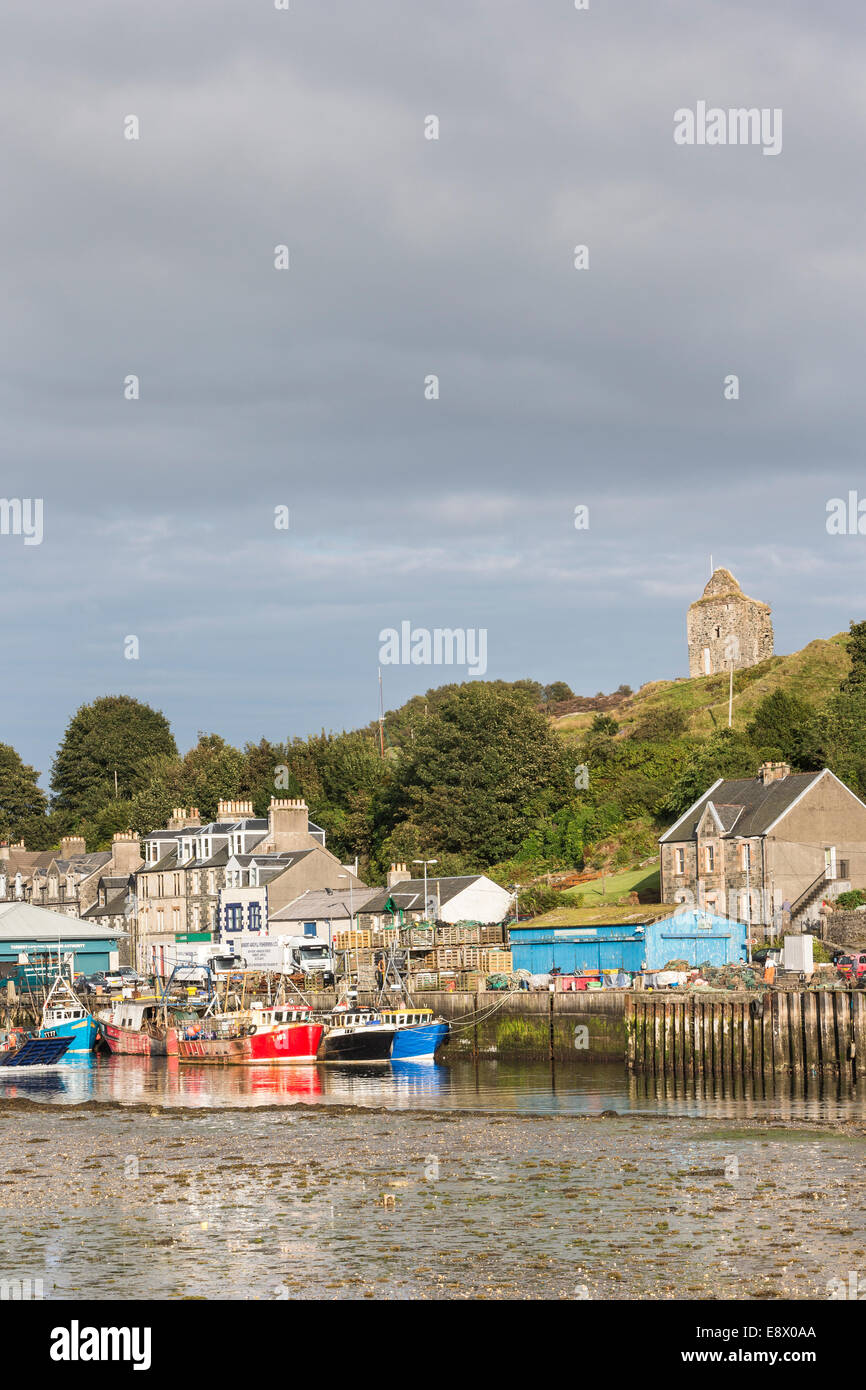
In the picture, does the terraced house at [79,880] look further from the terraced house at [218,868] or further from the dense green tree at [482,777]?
the dense green tree at [482,777]

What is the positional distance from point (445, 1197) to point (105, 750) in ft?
455

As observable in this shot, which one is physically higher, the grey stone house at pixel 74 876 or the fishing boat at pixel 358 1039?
the grey stone house at pixel 74 876

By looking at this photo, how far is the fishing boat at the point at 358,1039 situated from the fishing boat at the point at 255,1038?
0.86 meters

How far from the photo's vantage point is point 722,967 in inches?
2477

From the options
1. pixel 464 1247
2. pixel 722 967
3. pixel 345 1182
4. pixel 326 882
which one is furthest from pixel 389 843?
pixel 464 1247

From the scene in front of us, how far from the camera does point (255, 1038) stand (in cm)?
6594

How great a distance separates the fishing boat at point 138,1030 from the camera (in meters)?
73.4

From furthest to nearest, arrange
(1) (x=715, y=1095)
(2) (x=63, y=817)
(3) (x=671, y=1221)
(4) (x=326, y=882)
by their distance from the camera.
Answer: (2) (x=63, y=817) → (4) (x=326, y=882) → (1) (x=715, y=1095) → (3) (x=671, y=1221)

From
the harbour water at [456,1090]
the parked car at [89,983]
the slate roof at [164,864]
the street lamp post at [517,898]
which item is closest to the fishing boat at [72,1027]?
the harbour water at [456,1090]

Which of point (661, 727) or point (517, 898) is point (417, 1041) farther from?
point (661, 727)

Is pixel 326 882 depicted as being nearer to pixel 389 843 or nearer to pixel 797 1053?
pixel 389 843

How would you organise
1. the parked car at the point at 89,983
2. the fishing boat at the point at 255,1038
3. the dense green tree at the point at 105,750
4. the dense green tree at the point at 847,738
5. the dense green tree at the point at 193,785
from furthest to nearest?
the dense green tree at the point at 105,750 → the dense green tree at the point at 193,785 → the parked car at the point at 89,983 → the dense green tree at the point at 847,738 → the fishing boat at the point at 255,1038

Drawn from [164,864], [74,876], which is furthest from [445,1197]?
A: [74,876]

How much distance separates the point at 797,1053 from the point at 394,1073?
1764 cm
